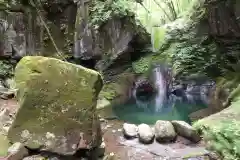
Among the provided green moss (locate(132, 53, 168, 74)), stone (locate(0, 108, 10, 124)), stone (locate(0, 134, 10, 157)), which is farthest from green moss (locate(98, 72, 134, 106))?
stone (locate(0, 134, 10, 157))

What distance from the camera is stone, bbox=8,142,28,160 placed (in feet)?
14.8

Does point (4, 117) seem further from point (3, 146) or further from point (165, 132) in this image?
point (165, 132)

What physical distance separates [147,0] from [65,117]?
18752mm

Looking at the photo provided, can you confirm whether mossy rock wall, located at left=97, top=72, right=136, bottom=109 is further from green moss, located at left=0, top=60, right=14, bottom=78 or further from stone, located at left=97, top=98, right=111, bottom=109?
green moss, located at left=0, top=60, right=14, bottom=78

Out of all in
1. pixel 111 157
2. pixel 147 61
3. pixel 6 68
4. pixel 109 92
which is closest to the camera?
pixel 111 157

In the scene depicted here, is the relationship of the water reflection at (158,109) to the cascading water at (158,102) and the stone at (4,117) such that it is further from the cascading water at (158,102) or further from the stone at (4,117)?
the stone at (4,117)

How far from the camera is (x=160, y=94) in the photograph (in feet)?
48.3

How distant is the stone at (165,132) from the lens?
712 centimetres

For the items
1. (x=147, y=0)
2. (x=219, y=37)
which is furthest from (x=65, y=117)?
(x=147, y=0)

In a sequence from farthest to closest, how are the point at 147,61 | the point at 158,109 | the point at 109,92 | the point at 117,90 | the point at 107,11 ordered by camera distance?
1. the point at 147,61
2. the point at 107,11
3. the point at 117,90
4. the point at 109,92
5. the point at 158,109

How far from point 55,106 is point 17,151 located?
3.10 ft

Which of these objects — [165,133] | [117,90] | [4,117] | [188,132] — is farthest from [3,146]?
[117,90]

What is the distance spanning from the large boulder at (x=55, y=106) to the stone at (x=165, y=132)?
2.43 m

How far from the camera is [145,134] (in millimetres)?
7230
